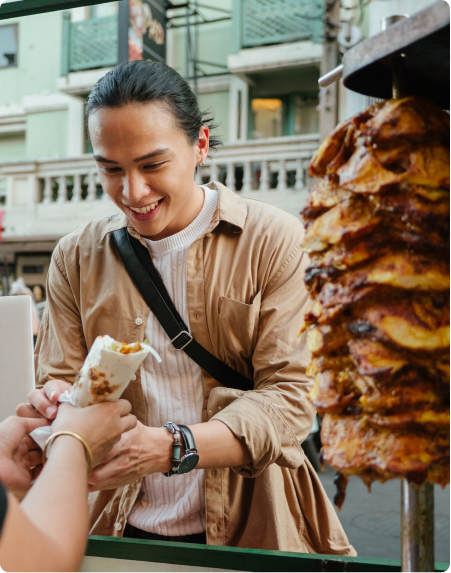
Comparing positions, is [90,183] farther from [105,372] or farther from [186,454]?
[105,372]

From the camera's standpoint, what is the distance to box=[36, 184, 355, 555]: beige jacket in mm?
1544

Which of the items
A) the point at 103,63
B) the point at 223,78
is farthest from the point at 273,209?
the point at 103,63

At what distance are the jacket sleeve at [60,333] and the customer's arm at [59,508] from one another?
2.10ft

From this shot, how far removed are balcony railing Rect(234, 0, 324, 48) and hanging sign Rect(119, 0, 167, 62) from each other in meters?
2.21

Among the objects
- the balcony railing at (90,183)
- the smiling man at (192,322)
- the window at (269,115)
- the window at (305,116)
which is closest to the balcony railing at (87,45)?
the balcony railing at (90,183)

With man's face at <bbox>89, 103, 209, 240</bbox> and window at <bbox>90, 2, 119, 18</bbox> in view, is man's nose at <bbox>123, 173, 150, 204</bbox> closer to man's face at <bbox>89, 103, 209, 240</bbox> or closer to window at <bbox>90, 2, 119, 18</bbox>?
man's face at <bbox>89, 103, 209, 240</bbox>

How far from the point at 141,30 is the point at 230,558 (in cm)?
755

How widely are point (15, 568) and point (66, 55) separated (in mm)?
11511

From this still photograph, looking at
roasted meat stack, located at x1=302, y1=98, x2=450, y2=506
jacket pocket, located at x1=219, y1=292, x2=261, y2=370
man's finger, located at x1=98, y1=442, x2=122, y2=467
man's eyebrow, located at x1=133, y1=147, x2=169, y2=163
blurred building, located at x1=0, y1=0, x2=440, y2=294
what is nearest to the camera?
roasted meat stack, located at x1=302, y1=98, x2=450, y2=506

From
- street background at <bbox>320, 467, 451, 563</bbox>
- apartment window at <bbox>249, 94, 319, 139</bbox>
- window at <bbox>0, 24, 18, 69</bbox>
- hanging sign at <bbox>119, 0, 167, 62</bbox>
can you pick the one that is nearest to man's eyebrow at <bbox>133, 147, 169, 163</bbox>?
street background at <bbox>320, 467, 451, 563</bbox>

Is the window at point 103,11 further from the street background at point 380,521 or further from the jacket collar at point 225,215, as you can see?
the jacket collar at point 225,215

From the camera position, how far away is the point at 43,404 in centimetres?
132

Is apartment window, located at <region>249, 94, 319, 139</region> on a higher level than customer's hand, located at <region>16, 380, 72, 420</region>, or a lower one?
higher

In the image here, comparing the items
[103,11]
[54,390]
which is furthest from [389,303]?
[103,11]
